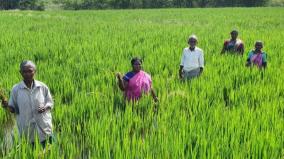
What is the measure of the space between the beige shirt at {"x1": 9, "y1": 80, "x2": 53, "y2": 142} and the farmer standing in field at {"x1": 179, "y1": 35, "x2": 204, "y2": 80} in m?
3.17

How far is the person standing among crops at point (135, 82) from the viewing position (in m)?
5.02

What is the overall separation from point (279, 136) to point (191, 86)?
8.21 feet

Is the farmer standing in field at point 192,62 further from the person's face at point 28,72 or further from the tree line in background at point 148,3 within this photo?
the tree line in background at point 148,3

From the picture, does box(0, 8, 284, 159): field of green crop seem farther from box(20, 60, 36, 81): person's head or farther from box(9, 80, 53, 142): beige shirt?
box(20, 60, 36, 81): person's head

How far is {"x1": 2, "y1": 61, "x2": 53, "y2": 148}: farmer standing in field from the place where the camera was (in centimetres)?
375

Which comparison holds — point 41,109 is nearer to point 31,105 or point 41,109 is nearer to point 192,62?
point 31,105

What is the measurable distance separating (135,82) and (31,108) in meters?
1.59

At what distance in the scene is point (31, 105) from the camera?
3.79m

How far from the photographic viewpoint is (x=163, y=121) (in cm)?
408

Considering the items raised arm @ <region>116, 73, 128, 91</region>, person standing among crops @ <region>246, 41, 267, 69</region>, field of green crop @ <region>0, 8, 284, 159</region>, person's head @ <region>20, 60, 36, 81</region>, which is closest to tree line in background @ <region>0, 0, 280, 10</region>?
field of green crop @ <region>0, 8, 284, 159</region>

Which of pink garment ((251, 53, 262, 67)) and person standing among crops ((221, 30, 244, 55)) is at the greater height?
person standing among crops ((221, 30, 244, 55))

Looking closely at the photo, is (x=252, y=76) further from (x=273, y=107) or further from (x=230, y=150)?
(x=230, y=150)

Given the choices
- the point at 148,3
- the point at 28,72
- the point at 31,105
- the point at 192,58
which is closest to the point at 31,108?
the point at 31,105

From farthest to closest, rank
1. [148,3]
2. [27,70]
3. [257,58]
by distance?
[148,3]
[257,58]
[27,70]
